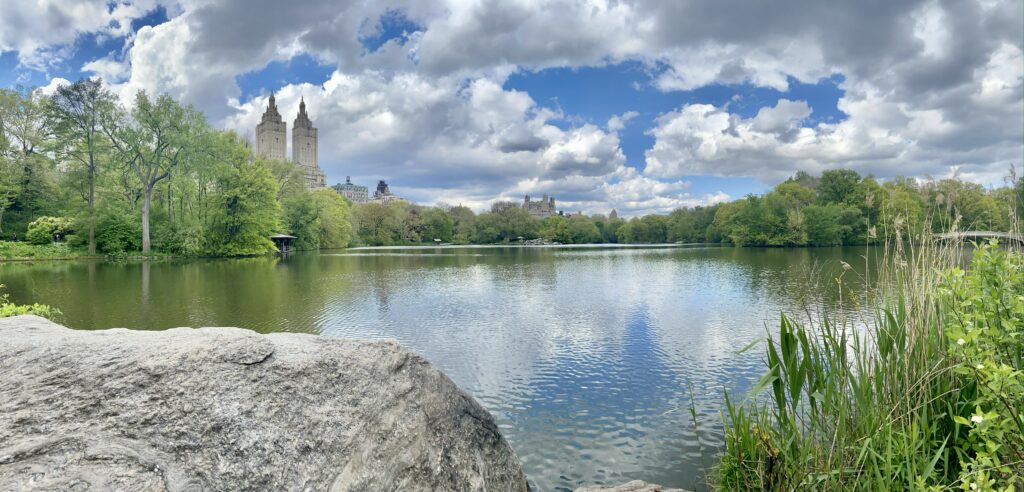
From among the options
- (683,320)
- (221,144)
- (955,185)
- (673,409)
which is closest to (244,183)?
(221,144)

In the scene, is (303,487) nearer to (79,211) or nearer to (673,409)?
(673,409)

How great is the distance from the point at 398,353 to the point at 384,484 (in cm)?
113

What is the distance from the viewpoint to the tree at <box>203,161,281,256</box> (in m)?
48.8

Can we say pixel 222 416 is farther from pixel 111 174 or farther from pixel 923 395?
pixel 111 174

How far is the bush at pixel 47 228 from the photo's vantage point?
1588 inches

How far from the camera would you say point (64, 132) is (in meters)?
40.3

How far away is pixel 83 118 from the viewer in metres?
40.2

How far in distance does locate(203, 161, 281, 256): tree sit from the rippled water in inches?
734

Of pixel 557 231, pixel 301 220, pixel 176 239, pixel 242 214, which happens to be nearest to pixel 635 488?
pixel 176 239

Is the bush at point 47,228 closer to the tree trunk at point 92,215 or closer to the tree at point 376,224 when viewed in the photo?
the tree trunk at point 92,215

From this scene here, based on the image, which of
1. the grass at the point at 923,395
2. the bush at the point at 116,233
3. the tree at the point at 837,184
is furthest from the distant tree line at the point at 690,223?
the bush at the point at 116,233

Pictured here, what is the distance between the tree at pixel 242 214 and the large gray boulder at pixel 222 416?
50.7 metres

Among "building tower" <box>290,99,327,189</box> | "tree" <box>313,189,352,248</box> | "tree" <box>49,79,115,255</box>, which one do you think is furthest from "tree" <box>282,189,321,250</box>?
"building tower" <box>290,99,327,189</box>

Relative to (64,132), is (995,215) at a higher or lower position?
lower
